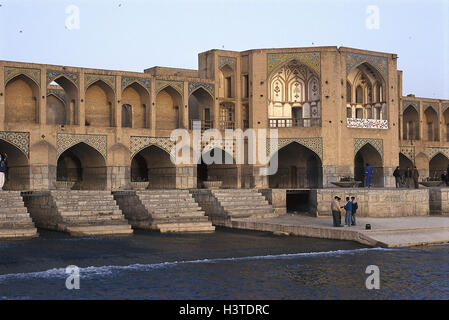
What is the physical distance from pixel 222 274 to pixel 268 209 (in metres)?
10.9

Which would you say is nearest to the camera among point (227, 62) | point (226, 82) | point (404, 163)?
point (227, 62)

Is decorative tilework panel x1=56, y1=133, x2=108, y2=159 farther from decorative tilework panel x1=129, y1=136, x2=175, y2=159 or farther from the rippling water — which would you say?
the rippling water

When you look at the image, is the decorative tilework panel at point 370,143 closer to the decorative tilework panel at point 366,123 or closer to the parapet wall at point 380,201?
the decorative tilework panel at point 366,123

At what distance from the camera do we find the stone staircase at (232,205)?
73.8 ft

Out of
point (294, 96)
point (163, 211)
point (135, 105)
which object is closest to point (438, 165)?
point (294, 96)

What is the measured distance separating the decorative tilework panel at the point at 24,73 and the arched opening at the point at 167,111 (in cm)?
569

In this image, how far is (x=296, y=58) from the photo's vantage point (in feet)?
92.1

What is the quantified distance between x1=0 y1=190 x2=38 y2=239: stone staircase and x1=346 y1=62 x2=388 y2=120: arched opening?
16.6 metres

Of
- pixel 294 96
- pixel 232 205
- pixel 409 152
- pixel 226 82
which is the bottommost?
pixel 232 205

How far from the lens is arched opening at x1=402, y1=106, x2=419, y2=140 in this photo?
1359 inches

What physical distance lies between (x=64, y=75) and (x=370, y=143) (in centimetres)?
1344
